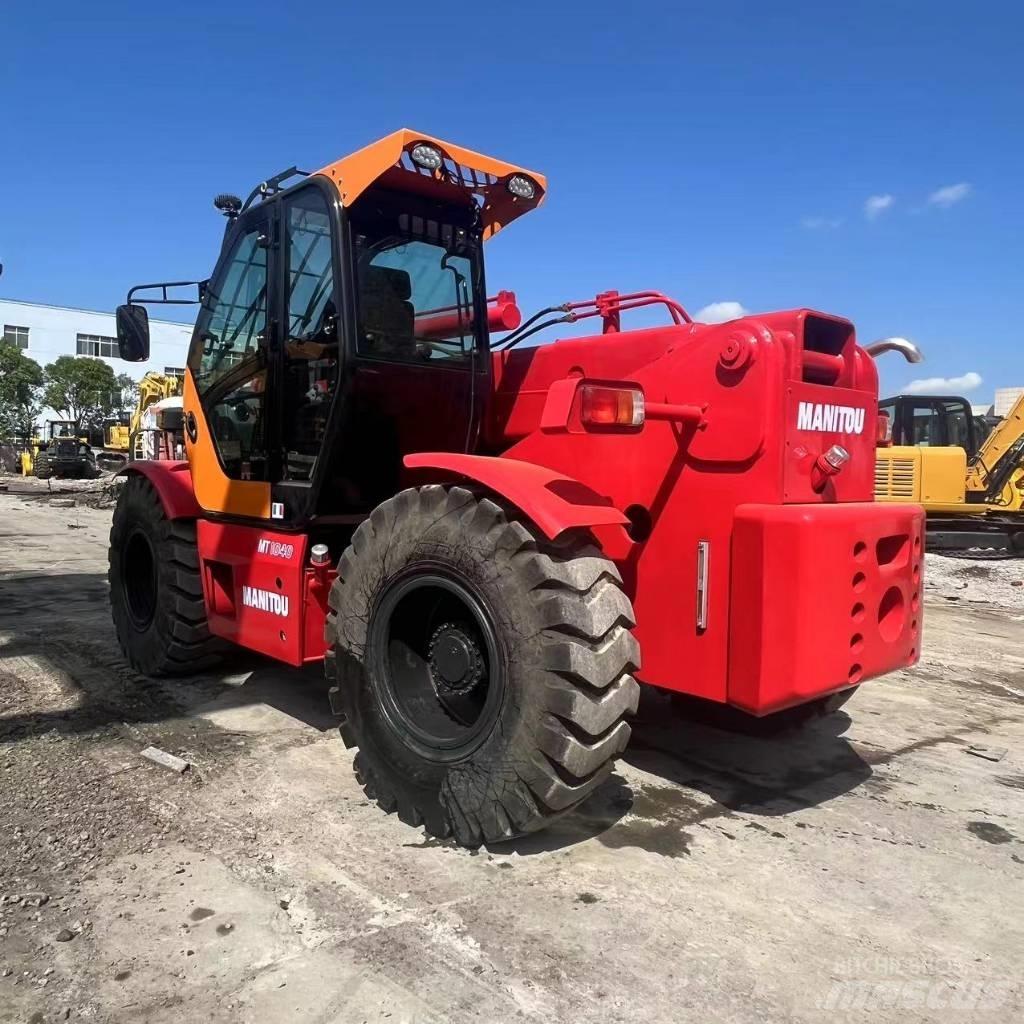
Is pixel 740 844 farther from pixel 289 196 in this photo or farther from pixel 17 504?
pixel 17 504

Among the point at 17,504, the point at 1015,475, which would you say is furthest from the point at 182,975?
the point at 17,504

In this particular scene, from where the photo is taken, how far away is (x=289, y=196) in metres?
4.51

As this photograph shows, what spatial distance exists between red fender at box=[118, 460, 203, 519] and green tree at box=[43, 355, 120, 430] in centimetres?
4758

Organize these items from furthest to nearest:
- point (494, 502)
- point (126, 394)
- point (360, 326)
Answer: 1. point (126, 394)
2. point (360, 326)
3. point (494, 502)

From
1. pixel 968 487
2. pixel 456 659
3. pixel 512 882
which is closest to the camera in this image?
pixel 512 882

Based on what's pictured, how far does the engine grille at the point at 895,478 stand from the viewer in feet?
46.5

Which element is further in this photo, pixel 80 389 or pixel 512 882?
pixel 80 389

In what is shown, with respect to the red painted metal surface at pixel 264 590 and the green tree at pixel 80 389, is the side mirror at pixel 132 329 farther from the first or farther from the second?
the green tree at pixel 80 389

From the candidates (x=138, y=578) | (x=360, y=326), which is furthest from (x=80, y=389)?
(x=360, y=326)

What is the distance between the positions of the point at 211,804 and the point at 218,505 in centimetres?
193

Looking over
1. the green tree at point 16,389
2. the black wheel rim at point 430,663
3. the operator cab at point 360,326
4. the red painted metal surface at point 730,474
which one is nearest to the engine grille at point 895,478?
the red painted metal surface at point 730,474

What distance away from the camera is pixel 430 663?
3.67 m

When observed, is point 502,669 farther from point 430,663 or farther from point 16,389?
point 16,389

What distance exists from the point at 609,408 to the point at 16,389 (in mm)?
51355
